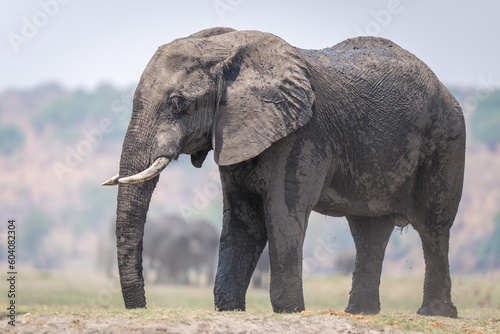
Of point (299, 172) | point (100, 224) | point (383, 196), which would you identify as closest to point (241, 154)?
point (299, 172)

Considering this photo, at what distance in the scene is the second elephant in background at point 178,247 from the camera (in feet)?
129

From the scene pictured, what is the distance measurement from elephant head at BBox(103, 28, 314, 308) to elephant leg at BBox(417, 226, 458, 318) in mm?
2789

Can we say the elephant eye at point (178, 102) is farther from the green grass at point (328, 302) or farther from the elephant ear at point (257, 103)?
the green grass at point (328, 302)

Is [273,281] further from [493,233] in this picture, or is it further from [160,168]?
[493,233]

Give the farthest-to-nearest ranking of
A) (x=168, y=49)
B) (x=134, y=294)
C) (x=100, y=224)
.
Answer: (x=100, y=224)
(x=168, y=49)
(x=134, y=294)

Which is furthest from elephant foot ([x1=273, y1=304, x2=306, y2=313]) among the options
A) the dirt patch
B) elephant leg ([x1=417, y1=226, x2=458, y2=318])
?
elephant leg ([x1=417, y1=226, x2=458, y2=318])

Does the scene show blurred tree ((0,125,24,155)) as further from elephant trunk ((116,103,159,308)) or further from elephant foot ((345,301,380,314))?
elephant trunk ((116,103,159,308))

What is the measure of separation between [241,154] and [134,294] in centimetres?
162

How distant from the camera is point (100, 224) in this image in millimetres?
100750

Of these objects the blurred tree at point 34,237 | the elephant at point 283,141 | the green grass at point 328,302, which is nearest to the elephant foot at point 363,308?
the green grass at point 328,302

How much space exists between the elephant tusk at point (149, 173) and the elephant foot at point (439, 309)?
4100 millimetres

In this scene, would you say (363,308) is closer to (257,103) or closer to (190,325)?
(257,103)

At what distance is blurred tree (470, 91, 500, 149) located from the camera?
10281 centimetres

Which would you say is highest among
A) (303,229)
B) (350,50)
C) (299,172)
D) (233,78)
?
(350,50)
